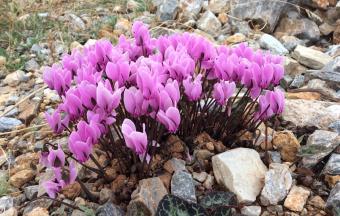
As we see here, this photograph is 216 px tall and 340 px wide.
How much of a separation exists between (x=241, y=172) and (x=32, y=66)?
242cm

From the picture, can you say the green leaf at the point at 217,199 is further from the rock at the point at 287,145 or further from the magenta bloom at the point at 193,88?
the rock at the point at 287,145

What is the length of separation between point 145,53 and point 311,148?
3.16 ft

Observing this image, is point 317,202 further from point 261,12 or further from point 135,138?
point 261,12

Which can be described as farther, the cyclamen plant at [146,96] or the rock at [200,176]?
the rock at [200,176]

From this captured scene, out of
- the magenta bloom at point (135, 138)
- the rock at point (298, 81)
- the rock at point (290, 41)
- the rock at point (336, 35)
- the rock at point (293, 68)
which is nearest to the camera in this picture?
the magenta bloom at point (135, 138)

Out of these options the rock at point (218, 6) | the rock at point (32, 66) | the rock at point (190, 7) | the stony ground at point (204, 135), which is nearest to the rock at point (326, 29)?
the stony ground at point (204, 135)

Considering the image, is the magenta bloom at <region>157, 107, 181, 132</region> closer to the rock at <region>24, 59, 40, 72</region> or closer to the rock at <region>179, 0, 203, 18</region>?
the rock at <region>24, 59, 40, 72</region>

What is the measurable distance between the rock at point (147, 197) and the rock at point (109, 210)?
2.0 inches

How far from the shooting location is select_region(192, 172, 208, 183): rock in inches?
98.4

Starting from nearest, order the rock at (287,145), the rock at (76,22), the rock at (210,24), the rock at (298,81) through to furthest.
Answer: the rock at (287,145)
the rock at (298,81)
the rock at (210,24)
the rock at (76,22)

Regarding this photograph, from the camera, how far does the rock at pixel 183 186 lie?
2.34m

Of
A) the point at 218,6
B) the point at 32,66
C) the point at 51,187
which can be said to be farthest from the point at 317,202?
the point at 218,6

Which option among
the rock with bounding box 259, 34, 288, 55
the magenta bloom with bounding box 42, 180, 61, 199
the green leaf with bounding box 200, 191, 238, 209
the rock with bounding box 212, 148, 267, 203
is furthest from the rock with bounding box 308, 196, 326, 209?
the rock with bounding box 259, 34, 288, 55

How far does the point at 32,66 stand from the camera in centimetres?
430
